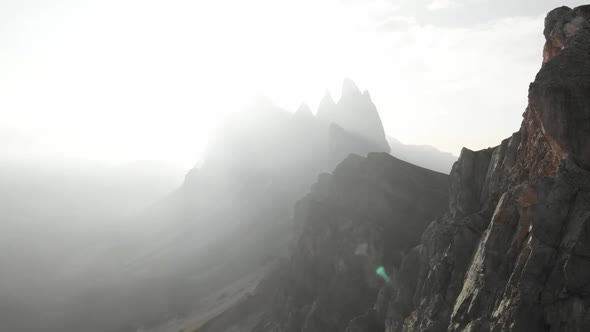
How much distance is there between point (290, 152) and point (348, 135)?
36576 millimetres

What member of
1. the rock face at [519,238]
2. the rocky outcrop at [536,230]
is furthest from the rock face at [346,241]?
the rocky outcrop at [536,230]

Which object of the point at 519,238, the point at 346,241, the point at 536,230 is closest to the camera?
the point at 536,230

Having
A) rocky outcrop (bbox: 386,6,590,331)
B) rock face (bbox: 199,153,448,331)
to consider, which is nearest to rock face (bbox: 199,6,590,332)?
rocky outcrop (bbox: 386,6,590,331)

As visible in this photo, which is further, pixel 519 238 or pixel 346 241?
pixel 346 241

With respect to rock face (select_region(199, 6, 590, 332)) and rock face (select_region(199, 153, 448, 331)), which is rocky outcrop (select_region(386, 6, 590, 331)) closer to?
rock face (select_region(199, 6, 590, 332))

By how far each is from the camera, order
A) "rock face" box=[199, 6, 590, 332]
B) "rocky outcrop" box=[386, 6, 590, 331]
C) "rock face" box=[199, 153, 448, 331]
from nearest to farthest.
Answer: "rocky outcrop" box=[386, 6, 590, 331] → "rock face" box=[199, 6, 590, 332] → "rock face" box=[199, 153, 448, 331]

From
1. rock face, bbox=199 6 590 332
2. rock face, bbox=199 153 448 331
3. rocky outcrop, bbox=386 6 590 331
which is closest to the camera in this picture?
rocky outcrop, bbox=386 6 590 331

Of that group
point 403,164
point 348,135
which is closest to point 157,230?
point 348,135

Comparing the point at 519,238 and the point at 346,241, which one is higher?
the point at 519,238

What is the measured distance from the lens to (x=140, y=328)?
341 ft

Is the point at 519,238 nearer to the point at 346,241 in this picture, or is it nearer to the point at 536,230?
the point at 536,230

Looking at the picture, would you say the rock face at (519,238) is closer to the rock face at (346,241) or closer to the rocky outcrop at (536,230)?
the rocky outcrop at (536,230)

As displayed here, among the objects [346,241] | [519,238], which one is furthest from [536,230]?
[346,241]

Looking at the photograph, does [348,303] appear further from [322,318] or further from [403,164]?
[403,164]
